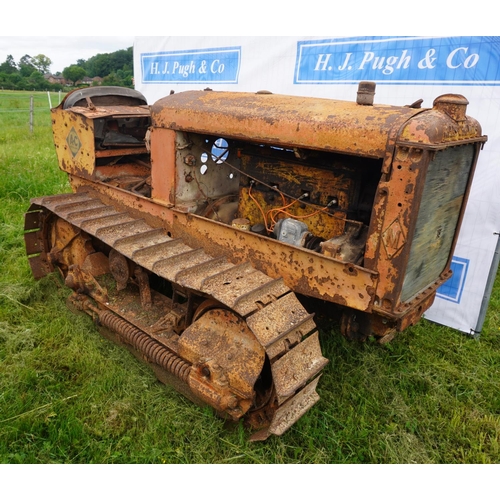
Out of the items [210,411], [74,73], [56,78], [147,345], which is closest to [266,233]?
[147,345]

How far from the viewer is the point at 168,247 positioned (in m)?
3.50

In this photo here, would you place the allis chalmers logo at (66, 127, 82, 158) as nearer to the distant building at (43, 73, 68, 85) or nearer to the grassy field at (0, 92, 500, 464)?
the grassy field at (0, 92, 500, 464)

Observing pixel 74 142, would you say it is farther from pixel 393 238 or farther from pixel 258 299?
pixel 393 238

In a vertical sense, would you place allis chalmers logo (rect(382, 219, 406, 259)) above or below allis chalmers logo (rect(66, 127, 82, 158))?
below

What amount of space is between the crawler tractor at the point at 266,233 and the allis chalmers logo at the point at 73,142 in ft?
0.20

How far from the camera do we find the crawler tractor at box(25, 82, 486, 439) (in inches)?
105

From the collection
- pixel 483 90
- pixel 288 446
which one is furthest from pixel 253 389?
pixel 483 90

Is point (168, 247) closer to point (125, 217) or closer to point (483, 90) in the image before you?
point (125, 217)

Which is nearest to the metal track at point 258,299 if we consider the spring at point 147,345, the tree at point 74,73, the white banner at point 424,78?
the spring at point 147,345

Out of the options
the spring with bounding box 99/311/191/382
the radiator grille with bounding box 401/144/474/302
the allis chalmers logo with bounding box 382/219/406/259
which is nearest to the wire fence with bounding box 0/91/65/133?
the spring with bounding box 99/311/191/382

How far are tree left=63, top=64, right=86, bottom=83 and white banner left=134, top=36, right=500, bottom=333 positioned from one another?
145 feet

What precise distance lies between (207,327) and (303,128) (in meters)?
1.42

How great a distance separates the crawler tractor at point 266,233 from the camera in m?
2.66

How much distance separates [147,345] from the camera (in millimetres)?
3438
